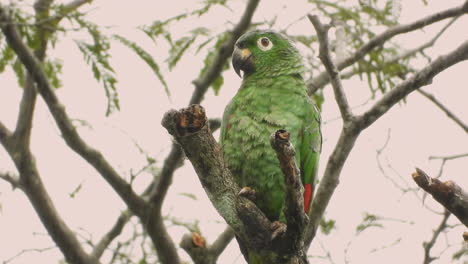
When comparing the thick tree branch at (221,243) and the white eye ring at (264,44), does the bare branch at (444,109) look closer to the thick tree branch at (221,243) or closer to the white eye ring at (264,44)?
the white eye ring at (264,44)

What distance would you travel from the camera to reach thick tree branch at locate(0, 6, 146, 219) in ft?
14.6

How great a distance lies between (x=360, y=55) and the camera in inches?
172

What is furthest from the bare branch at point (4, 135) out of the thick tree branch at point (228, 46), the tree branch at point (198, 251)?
the tree branch at point (198, 251)

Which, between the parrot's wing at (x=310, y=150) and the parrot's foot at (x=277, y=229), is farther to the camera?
the parrot's wing at (x=310, y=150)

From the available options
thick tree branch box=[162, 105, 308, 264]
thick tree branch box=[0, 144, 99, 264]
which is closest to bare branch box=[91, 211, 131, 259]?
thick tree branch box=[0, 144, 99, 264]

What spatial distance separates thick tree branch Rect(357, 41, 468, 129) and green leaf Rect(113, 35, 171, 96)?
5.49 ft

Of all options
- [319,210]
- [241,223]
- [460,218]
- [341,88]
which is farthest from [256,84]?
[460,218]

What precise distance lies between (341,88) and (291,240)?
4.14 feet

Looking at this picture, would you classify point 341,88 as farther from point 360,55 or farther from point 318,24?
point 360,55

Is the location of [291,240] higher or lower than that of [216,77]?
lower

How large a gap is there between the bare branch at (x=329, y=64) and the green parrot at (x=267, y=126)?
34cm

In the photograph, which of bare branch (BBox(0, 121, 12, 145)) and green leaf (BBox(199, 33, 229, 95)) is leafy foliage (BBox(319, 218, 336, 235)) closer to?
green leaf (BBox(199, 33, 229, 95))

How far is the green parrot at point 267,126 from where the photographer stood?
3690mm

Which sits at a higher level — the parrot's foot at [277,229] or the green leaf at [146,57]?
the green leaf at [146,57]
